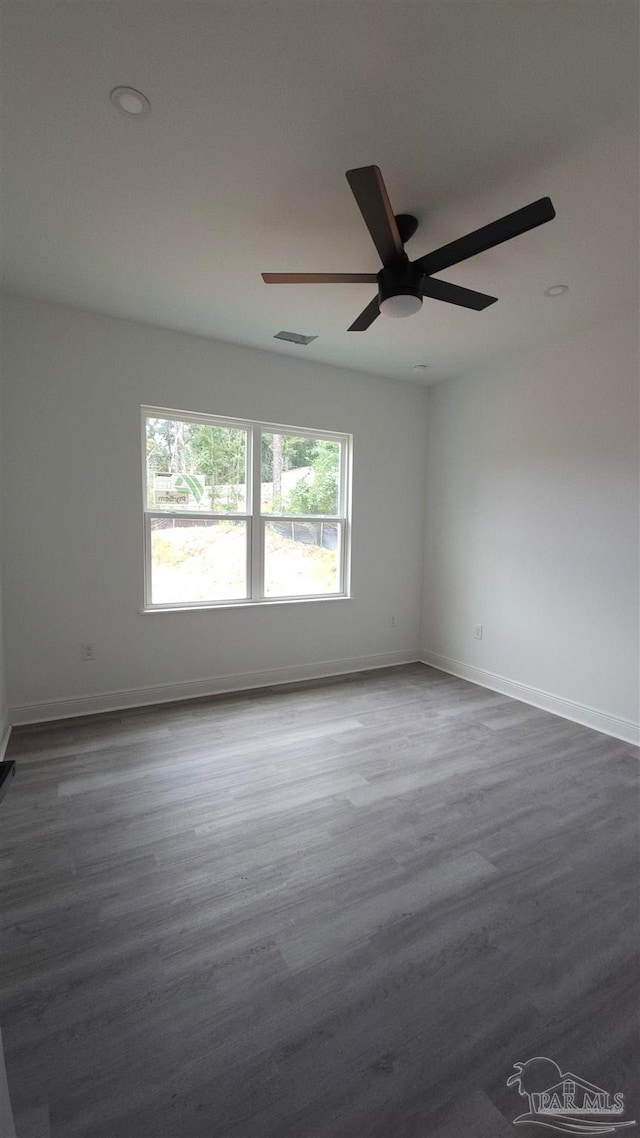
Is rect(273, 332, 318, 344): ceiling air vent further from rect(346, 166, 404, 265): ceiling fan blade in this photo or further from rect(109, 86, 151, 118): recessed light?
rect(109, 86, 151, 118): recessed light

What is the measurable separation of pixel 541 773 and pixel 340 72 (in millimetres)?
3241

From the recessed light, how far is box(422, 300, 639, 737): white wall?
116 inches

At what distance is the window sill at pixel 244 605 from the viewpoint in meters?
3.55

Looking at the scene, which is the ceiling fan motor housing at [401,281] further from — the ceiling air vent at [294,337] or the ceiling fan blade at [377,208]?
the ceiling air vent at [294,337]

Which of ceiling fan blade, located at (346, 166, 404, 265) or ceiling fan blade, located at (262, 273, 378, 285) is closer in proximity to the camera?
ceiling fan blade, located at (346, 166, 404, 265)

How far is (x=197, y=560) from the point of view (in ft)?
12.1

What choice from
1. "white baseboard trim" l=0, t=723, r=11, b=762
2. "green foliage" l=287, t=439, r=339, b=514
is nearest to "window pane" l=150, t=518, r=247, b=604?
"green foliage" l=287, t=439, r=339, b=514

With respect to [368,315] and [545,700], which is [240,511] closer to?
[368,315]

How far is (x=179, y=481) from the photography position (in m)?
3.56

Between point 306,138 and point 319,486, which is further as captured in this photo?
point 319,486

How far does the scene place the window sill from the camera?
355 cm

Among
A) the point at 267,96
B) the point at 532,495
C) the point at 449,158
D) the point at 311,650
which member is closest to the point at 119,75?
the point at 267,96

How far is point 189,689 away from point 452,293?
3.22m

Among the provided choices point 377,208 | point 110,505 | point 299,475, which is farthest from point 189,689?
point 377,208
